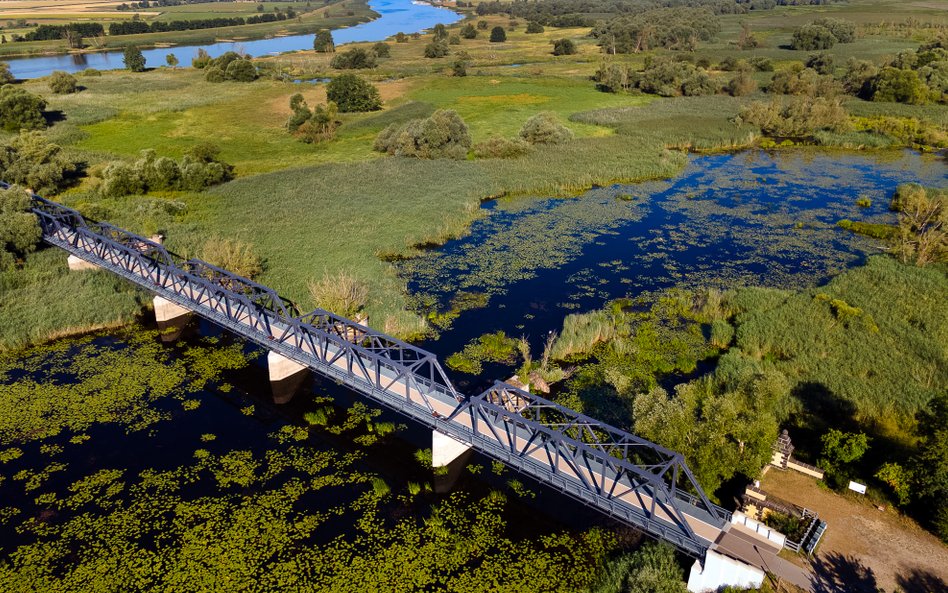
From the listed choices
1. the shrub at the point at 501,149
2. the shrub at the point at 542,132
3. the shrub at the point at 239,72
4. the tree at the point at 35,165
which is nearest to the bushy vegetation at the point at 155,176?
the tree at the point at 35,165

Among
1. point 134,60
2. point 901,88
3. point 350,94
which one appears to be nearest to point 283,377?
point 350,94

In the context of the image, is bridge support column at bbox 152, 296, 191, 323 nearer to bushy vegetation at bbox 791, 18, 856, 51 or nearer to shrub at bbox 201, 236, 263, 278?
shrub at bbox 201, 236, 263, 278

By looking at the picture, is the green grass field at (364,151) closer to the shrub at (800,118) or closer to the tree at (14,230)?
the shrub at (800,118)

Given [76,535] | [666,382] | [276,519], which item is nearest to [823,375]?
[666,382]

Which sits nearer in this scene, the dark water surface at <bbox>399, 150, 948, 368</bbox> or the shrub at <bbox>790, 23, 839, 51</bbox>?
the dark water surface at <bbox>399, 150, 948, 368</bbox>

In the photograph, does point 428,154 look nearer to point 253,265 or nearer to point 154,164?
→ point 154,164

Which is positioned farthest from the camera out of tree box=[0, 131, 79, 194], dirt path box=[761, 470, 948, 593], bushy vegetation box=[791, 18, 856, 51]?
bushy vegetation box=[791, 18, 856, 51]

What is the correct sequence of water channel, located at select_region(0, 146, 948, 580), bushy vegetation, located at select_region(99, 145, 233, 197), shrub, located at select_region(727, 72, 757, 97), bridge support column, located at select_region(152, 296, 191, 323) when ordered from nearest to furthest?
water channel, located at select_region(0, 146, 948, 580), bridge support column, located at select_region(152, 296, 191, 323), bushy vegetation, located at select_region(99, 145, 233, 197), shrub, located at select_region(727, 72, 757, 97)

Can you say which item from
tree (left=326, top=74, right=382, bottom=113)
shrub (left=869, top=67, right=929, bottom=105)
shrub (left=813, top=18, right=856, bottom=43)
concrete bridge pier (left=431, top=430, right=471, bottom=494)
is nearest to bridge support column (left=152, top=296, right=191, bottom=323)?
concrete bridge pier (left=431, top=430, right=471, bottom=494)
